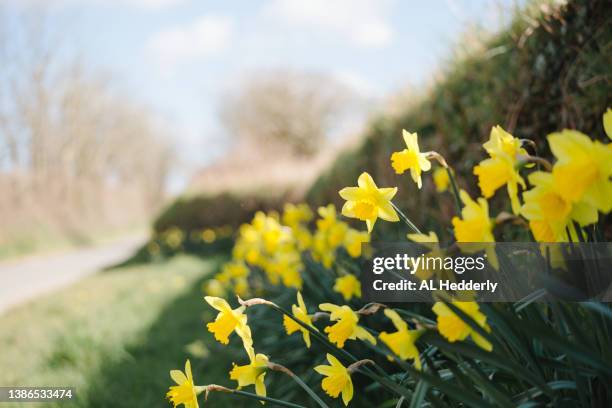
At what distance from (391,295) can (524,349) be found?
0.93ft

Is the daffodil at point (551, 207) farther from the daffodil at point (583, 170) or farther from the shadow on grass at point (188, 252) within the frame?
the shadow on grass at point (188, 252)

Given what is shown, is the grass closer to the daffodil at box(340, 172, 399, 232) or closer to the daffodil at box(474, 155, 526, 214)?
the daffodil at box(340, 172, 399, 232)

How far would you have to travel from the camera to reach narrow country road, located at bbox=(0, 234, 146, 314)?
5.82 metres

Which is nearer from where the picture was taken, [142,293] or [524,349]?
[524,349]

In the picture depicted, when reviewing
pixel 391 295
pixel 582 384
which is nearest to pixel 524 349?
pixel 582 384

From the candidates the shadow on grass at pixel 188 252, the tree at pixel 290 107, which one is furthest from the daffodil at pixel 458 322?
the tree at pixel 290 107

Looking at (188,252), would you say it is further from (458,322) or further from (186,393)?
(458,322)

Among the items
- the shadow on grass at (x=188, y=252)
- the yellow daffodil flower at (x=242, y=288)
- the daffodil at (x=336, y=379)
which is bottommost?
the shadow on grass at (x=188, y=252)

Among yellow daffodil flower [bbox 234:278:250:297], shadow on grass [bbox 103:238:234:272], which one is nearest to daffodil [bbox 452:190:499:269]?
yellow daffodil flower [bbox 234:278:250:297]

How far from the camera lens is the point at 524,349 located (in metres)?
0.68

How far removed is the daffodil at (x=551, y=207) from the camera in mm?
569

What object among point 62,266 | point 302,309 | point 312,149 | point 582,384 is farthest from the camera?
point 312,149

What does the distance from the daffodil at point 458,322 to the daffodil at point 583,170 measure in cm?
20

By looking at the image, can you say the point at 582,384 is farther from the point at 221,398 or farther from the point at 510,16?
the point at 510,16
